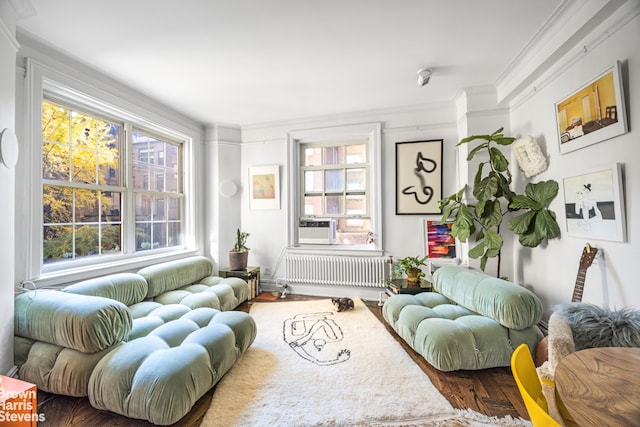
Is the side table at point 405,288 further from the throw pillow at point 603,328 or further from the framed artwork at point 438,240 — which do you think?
the throw pillow at point 603,328

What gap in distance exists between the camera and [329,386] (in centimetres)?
172

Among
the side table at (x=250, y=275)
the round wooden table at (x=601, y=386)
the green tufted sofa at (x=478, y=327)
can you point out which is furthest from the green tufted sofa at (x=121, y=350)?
the round wooden table at (x=601, y=386)

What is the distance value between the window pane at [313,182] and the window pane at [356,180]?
47 cm

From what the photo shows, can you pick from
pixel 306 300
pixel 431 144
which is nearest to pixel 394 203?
pixel 431 144

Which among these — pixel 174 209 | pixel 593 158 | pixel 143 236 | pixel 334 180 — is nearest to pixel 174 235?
pixel 174 209

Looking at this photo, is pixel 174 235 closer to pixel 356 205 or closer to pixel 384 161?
pixel 356 205

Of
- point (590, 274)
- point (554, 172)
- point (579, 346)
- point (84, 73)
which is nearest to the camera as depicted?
point (579, 346)

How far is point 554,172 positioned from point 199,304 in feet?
11.7

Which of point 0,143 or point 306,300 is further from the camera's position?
point 306,300

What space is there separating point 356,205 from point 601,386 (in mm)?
3138

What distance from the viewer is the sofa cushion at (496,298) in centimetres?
180

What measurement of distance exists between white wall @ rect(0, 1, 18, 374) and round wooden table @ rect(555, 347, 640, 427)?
295 centimetres

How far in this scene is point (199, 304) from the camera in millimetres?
2465

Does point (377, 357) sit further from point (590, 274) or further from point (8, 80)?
point (8, 80)
